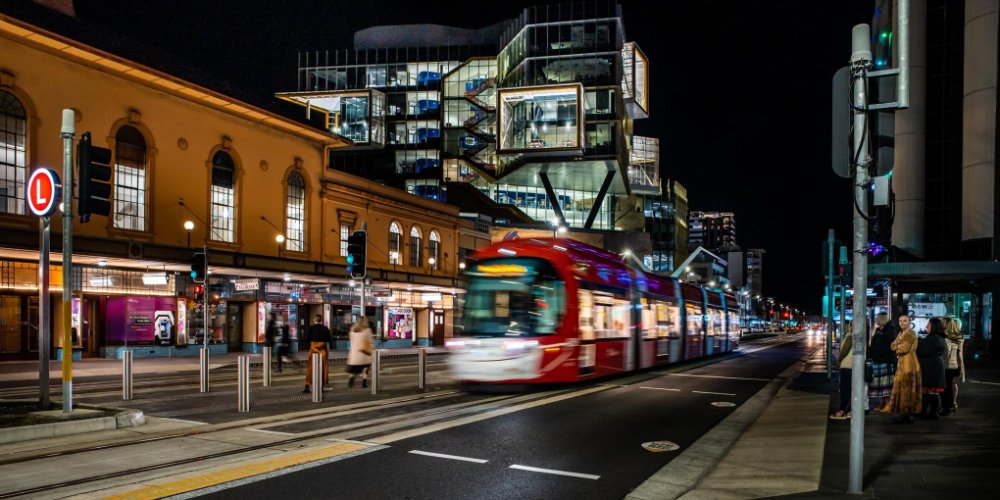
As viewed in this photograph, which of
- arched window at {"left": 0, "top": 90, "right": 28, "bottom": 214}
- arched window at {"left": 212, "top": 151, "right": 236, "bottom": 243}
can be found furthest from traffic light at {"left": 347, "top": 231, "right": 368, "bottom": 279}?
arched window at {"left": 212, "top": 151, "right": 236, "bottom": 243}

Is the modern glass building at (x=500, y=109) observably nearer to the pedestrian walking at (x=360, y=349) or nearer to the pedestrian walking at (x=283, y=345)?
the pedestrian walking at (x=283, y=345)

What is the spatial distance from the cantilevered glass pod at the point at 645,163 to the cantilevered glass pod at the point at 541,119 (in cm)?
4086

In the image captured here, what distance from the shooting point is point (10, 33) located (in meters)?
23.8

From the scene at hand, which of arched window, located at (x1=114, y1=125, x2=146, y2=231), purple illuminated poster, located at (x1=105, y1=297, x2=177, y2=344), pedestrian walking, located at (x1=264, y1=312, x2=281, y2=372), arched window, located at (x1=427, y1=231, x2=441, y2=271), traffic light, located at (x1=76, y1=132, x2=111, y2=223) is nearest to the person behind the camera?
traffic light, located at (x1=76, y1=132, x2=111, y2=223)

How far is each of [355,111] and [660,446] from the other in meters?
78.2

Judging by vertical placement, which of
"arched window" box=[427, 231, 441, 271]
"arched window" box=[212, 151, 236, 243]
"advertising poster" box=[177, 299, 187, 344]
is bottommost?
"advertising poster" box=[177, 299, 187, 344]

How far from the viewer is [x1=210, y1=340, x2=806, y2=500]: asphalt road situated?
7.30 m

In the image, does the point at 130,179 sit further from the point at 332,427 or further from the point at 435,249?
the point at 435,249

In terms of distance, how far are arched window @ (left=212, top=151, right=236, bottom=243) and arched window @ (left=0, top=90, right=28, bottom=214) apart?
8.20 m

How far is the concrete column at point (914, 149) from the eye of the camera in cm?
3988

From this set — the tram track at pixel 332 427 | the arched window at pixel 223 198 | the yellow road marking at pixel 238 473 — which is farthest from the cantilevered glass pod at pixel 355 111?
the yellow road marking at pixel 238 473

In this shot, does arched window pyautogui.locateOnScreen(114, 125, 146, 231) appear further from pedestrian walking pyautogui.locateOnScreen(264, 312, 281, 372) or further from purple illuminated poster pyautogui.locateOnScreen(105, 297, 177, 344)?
pedestrian walking pyautogui.locateOnScreen(264, 312, 281, 372)

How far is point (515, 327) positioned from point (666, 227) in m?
123

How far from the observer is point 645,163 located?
357 feet
